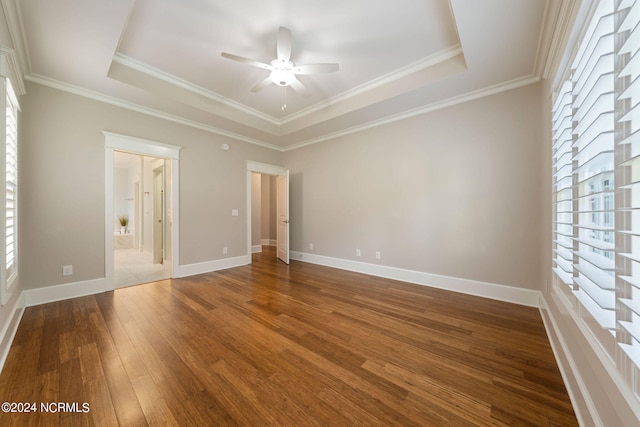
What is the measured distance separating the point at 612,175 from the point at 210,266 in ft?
15.9

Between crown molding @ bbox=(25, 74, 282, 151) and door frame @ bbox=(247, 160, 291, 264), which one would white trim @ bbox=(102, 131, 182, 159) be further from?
door frame @ bbox=(247, 160, 291, 264)

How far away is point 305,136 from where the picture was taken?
15.8 feet

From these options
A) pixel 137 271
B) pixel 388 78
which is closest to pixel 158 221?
pixel 137 271

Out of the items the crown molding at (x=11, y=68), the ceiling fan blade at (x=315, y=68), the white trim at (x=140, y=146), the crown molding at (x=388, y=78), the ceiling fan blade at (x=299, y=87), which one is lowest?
the white trim at (x=140, y=146)

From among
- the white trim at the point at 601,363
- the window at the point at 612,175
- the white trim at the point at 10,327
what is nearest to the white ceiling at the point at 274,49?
the window at the point at 612,175

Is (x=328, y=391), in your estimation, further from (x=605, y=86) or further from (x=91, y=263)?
(x=91, y=263)

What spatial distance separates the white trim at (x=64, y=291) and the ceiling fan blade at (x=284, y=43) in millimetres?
3761

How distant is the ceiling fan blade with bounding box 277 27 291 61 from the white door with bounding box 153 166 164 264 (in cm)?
400

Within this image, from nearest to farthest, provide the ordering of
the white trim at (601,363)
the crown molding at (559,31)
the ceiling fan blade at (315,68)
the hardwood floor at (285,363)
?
the white trim at (601,363), the hardwood floor at (285,363), the crown molding at (559,31), the ceiling fan blade at (315,68)

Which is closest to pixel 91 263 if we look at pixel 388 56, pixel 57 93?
pixel 57 93

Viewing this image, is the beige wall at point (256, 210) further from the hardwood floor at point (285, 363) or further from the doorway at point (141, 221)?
the hardwood floor at point (285, 363)

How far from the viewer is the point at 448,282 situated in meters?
3.30

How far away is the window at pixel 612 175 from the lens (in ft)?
2.74

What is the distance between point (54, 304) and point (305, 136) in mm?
4458
